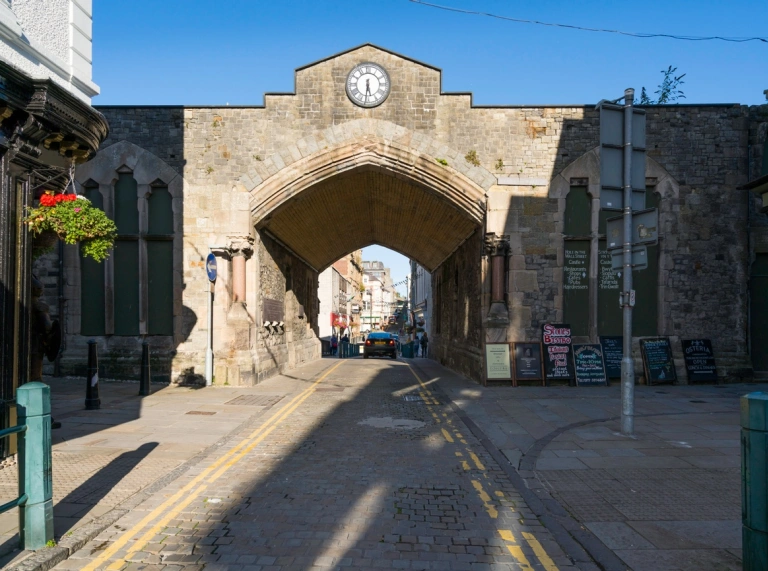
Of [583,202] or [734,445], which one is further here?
[583,202]

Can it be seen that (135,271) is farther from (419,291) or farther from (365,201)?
(419,291)

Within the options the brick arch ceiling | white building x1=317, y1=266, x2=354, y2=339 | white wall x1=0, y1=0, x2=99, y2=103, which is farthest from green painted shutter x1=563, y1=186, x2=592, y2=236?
white building x1=317, y1=266, x2=354, y2=339

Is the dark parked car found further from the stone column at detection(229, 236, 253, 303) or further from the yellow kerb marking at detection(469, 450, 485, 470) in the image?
the yellow kerb marking at detection(469, 450, 485, 470)

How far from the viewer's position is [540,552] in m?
4.74

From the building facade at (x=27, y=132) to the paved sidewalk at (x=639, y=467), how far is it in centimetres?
A: 647

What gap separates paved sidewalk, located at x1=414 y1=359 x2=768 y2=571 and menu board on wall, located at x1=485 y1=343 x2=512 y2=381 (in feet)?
6.30

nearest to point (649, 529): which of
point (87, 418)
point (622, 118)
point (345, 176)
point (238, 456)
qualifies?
point (238, 456)

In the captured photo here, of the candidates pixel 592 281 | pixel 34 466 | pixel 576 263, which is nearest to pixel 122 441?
pixel 34 466

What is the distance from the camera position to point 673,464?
747 cm

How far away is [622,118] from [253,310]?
36.2 ft

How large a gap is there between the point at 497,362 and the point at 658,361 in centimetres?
461

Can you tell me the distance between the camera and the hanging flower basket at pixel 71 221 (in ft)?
23.2

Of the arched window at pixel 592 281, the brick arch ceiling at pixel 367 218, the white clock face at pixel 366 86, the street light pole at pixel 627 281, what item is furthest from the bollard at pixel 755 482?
the white clock face at pixel 366 86

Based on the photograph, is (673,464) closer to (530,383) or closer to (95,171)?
(530,383)
